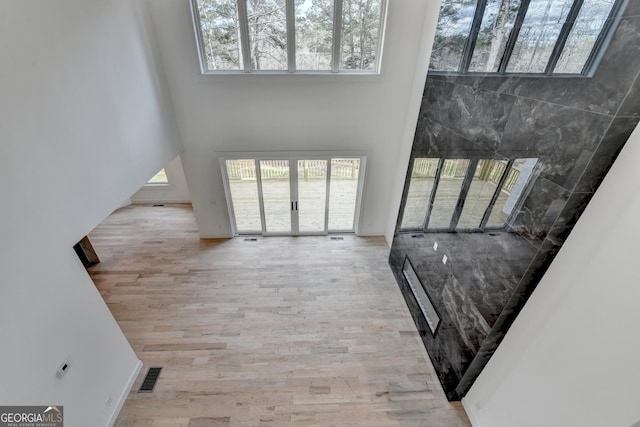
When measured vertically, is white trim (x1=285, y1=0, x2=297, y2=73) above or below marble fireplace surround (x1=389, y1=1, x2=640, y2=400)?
above

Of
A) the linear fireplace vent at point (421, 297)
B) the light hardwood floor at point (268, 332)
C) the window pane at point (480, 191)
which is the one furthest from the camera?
the linear fireplace vent at point (421, 297)

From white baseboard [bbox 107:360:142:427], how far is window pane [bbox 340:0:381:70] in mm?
5710

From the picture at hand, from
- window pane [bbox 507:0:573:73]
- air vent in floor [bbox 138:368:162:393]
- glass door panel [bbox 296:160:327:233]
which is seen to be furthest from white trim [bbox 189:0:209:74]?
air vent in floor [bbox 138:368:162:393]

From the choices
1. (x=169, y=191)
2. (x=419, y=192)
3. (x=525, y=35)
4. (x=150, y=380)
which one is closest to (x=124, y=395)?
(x=150, y=380)

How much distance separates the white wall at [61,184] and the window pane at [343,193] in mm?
3668

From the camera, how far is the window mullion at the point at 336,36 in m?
4.23

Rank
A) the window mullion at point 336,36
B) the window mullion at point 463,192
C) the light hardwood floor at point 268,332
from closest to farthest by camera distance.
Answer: the window mullion at point 463,192
the light hardwood floor at point 268,332
the window mullion at point 336,36

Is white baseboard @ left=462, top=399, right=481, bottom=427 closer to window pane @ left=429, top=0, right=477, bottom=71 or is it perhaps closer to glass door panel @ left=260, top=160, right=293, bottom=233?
window pane @ left=429, top=0, right=477, bottom=71

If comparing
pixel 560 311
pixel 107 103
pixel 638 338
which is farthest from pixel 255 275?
pixel 638 338

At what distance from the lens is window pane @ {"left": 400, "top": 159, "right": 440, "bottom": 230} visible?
3.95 m

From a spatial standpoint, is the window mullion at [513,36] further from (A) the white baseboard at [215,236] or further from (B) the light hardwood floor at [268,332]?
(A) the white baseboard at [215,236]

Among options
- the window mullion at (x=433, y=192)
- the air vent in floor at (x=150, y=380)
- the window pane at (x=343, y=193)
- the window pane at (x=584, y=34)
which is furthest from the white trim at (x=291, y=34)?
the air vent in floor at (x=150, y=380)

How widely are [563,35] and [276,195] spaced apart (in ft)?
16.2

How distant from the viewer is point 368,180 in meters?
5.60
